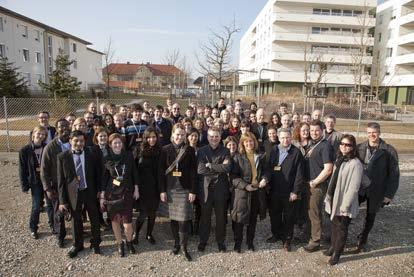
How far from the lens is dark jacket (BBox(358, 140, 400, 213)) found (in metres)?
4.76

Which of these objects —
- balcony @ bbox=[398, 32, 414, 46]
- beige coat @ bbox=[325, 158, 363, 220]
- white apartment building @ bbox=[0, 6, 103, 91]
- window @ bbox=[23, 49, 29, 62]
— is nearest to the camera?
beige coat @ bbox=[325, 158, 363, 220]

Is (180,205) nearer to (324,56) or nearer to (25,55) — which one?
(25,55)

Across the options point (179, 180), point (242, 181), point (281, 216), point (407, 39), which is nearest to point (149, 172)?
point (179, 180)

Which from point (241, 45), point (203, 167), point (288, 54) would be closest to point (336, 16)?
point (288, 54)

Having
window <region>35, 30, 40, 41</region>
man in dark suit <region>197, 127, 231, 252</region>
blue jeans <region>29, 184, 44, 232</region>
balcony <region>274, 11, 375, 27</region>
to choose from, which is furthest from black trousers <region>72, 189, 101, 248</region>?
balcony <region>274, 11, 375, 27</region>

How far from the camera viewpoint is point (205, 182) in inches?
183

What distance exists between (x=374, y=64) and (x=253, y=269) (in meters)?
49.5

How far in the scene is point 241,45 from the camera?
262 feet

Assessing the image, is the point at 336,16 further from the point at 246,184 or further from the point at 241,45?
the point at 246,184

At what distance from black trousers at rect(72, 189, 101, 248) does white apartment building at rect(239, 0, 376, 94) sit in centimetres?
4247

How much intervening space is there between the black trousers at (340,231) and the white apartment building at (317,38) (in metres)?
41.8

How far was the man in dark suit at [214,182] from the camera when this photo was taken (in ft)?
14.9

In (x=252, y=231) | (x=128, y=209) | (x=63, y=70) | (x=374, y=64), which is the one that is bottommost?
(x=252, y=231)

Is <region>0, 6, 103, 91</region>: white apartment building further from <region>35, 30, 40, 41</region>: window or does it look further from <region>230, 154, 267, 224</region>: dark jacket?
<region>230, 154, 267, 224</region>: dark jacket
